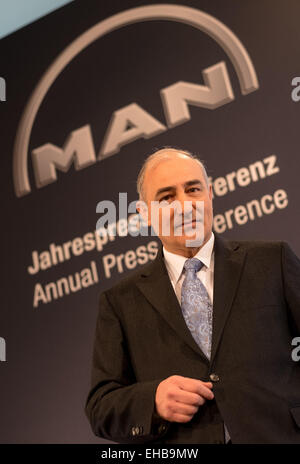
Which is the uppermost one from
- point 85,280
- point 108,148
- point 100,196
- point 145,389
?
point 108,148

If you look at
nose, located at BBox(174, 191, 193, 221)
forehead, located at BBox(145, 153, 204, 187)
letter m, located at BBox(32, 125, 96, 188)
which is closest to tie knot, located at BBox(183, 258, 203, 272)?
nose, located at BBox(174, 191, 193, 221)

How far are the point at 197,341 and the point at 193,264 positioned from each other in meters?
0.24

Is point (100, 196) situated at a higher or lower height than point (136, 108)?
lower

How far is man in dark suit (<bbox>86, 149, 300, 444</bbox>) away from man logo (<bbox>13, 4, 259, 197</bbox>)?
161 centimetres

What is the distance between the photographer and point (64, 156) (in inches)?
158

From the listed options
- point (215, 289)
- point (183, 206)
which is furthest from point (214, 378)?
point (183, 206)

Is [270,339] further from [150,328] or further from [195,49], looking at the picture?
[195,49]

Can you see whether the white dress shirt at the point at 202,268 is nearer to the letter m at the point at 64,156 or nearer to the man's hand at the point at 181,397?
the man's hand at the point at 181,397

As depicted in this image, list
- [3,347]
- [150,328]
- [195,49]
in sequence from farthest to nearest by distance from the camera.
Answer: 1. [3,347]
2. [195,49]
3. [150,328]

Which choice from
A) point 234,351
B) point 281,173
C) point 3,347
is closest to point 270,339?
point 234,351

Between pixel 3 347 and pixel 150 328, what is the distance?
234 cm

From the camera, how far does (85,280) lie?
380 centimetres

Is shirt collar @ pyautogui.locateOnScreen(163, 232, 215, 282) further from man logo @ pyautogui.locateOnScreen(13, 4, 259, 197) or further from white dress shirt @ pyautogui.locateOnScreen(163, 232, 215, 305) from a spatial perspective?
man logo @ pyautogui.locateOnScreen(13, 4, 259, 197)

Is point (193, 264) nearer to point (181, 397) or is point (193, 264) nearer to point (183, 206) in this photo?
point (183, 206)
